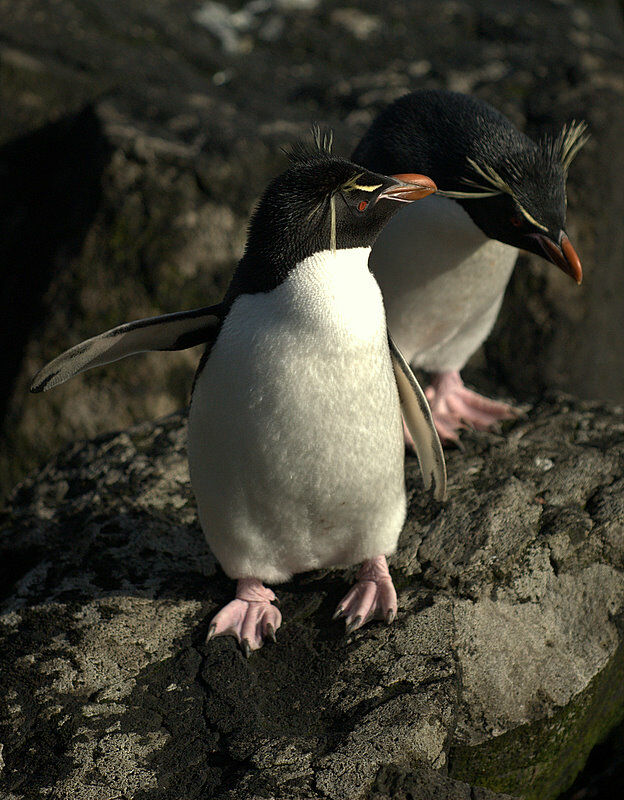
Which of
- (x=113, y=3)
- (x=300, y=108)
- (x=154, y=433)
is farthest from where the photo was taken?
(x=113, y=3)

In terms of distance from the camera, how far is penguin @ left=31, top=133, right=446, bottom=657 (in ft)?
6.64

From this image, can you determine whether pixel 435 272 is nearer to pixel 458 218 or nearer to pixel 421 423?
pixel 458 218

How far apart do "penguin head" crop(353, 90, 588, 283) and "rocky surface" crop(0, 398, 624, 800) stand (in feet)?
2.39

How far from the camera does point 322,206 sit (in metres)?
2.00

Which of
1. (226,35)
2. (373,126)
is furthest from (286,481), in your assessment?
(226,35)

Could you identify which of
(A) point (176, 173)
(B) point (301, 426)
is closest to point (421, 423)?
(B) point (301, 426)

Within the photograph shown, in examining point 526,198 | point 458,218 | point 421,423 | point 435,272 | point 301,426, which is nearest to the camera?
point 301,426

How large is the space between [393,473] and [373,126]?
1220mm

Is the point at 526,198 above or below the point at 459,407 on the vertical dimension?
above

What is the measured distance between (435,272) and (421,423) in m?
0.69

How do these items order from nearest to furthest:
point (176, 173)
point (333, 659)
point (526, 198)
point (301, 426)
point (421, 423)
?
point (301, 426) → point (333, 659) → point (421, 423) → point (526, 198) → point (176, 173)

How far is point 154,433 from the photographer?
3252 mm

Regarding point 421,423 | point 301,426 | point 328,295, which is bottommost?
point 421,423

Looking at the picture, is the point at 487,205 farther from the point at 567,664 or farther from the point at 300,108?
the point at 300,108
